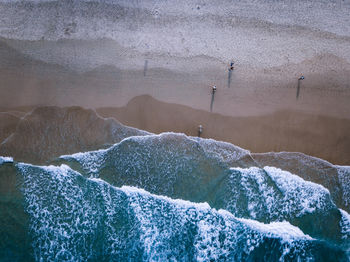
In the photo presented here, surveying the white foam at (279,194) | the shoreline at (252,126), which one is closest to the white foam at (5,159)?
the shoreline at (252,126)

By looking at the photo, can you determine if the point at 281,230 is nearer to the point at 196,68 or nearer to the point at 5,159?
the point at 196,68

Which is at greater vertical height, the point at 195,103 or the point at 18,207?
the point at 195,103

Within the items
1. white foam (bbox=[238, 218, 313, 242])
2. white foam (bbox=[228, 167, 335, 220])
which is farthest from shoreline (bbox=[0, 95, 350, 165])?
white foam (bbox=[238, 218, 313, 242])

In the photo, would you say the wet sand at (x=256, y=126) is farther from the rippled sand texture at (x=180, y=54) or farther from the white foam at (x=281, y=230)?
the white foam at (x=281, y=230)

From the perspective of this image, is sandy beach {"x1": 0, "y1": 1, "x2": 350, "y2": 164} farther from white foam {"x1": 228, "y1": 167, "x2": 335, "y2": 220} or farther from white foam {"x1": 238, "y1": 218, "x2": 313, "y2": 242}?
white foam {"x1": 238, "y1": 218, "x2": 313, "y2": 242}

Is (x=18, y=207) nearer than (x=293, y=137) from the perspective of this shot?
Yes

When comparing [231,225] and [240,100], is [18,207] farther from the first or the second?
[240,100]

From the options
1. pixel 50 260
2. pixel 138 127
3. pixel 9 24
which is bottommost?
pixel 50 260

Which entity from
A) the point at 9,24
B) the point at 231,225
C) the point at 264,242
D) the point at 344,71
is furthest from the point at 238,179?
the point at 9,24

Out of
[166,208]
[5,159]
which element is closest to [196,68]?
[166,208]
